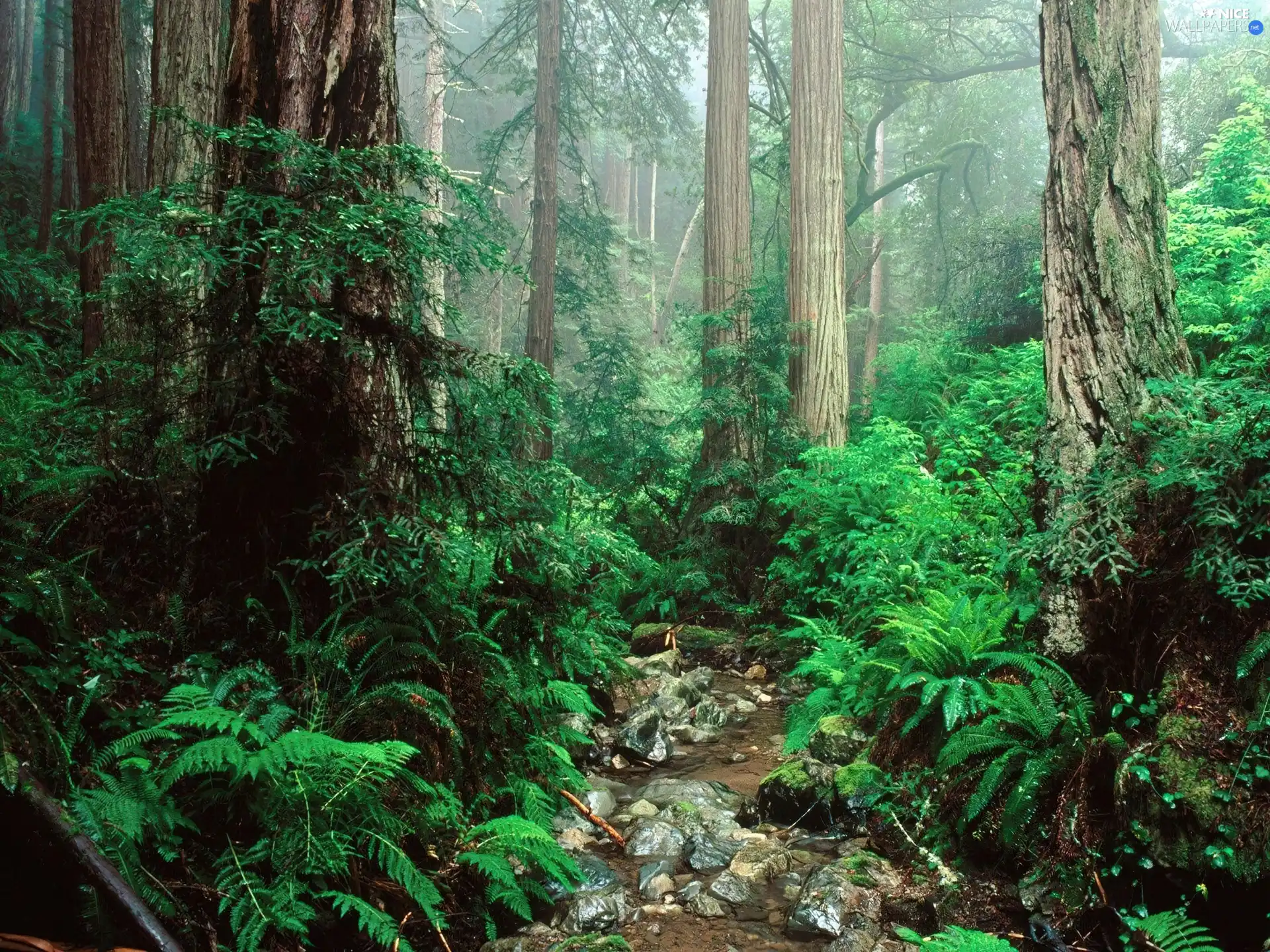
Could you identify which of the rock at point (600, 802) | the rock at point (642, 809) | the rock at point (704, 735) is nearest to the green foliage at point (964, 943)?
the rock at point (642, 809)

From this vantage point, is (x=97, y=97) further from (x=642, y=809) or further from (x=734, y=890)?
(x=734, y=890)

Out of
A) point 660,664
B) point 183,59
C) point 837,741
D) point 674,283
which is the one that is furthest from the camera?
point 674,283

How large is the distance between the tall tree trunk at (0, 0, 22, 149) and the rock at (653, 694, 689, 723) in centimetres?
1816

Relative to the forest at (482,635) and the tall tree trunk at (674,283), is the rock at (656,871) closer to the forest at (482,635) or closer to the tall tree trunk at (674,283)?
the forest at (482,635)

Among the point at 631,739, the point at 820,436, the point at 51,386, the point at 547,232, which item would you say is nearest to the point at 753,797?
the point at 631,739

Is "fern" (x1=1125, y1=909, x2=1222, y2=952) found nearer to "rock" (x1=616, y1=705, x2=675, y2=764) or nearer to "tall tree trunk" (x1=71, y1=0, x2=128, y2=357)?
"rock" (x1=616, y1=705, x2=675, y2=764)

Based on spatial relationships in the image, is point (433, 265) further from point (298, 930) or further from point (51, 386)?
point (51, 386)

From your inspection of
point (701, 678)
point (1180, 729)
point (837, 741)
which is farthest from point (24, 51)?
point (1180, 729)

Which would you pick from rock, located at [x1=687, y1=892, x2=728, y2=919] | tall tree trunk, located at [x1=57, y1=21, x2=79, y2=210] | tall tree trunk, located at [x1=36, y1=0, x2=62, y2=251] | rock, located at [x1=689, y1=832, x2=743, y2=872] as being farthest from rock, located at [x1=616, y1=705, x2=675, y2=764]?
tall tree trunk, located at [x1=36, y1=0, x2=62, y2=251]

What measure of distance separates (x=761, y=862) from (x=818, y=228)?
328 inches

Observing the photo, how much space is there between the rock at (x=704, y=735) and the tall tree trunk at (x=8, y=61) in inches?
733

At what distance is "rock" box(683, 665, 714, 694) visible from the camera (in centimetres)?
731

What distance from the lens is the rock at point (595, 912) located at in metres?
3.59

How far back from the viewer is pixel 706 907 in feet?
12.5
